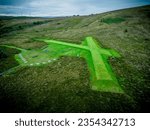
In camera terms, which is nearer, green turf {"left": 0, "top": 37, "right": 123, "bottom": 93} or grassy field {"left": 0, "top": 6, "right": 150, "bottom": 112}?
grassy field {"left": 0, "top": 6, "right": 150, "bottom": 112}

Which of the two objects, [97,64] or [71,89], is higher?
[97,64]

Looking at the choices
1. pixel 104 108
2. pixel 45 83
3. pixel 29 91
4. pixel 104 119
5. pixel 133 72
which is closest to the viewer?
pixel 104 119

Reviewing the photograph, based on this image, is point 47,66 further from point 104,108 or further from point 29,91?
point 104,108

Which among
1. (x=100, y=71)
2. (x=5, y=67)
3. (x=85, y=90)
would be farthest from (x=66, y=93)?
(x=5, y=67)

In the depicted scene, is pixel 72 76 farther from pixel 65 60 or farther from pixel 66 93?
pixel 65 60

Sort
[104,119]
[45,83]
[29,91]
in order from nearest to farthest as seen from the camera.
A: [104,119], [29,91], [45,83]

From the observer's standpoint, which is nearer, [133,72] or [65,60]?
[133,72]

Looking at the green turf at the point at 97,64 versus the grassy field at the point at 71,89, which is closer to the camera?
the grassy field at the point at 71,89

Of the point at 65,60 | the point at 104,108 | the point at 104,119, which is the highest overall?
the point at 65,60

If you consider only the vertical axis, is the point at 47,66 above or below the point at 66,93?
above

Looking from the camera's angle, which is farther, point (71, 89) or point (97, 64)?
point (97, 64)
